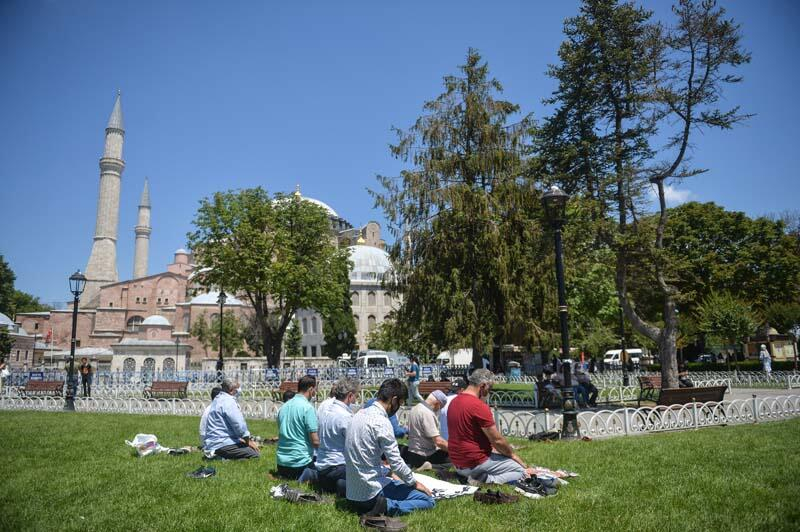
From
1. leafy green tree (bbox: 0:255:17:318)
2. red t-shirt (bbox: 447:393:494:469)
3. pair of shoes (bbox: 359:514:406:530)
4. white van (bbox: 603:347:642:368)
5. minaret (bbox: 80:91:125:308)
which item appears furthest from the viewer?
minaret (bbox: 80:91:125:308)

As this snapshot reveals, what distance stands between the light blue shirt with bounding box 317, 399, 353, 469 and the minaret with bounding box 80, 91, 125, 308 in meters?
72.4

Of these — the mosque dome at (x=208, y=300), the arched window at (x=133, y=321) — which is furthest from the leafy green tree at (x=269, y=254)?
the arched window at (x=133, y=321)

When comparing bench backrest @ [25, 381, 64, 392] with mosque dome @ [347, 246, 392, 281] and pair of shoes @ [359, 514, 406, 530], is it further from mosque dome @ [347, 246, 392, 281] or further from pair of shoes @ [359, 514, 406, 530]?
mosque dome @ [347, 246, 392, 281]

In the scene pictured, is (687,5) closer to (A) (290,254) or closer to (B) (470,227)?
(B) (470,227)

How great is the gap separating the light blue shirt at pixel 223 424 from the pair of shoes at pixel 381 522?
3.74m

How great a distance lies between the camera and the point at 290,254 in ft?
101

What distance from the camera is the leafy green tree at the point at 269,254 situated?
2933 centimetres

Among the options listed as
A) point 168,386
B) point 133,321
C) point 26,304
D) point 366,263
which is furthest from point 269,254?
point 26,304

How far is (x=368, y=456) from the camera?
4785 millimetres

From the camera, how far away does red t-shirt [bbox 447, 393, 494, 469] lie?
5.85 m

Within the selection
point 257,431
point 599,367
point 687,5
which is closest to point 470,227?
point 687,5

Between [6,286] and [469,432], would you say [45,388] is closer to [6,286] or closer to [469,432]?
[469,432]

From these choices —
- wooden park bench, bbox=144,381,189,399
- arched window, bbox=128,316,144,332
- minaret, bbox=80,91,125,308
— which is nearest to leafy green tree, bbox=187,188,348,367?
wooden park bench, bbox=144,381,189,399

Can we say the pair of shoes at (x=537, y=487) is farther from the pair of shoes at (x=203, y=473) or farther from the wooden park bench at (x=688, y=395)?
the wooden park bench at (x=688, y=395)
